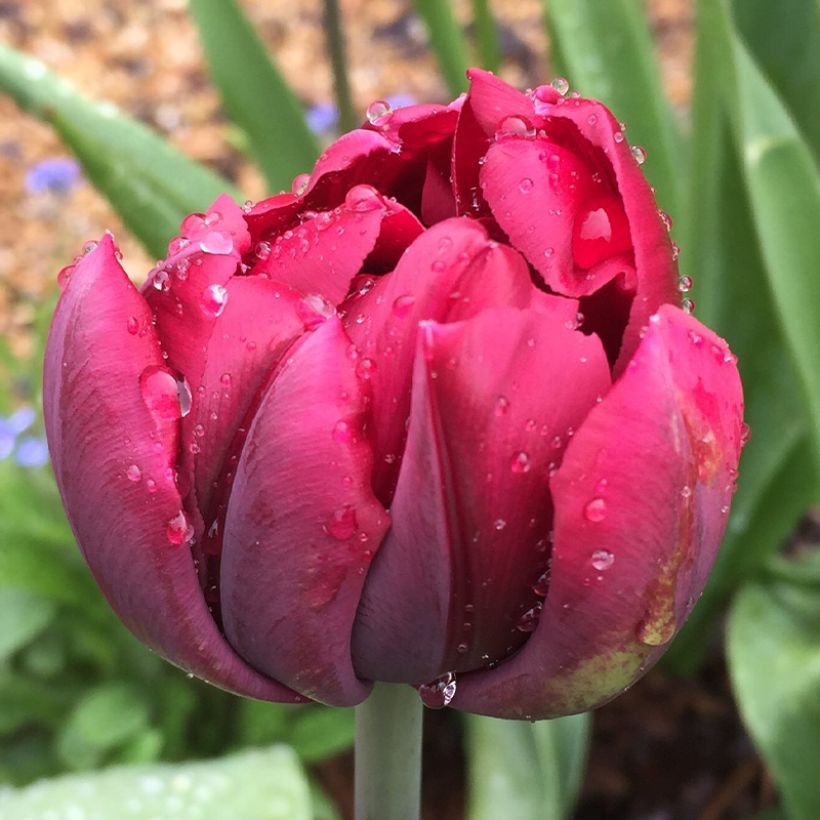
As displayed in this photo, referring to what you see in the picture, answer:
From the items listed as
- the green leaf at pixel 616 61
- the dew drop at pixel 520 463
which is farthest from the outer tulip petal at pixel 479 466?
the green leaf at pixel 616 61

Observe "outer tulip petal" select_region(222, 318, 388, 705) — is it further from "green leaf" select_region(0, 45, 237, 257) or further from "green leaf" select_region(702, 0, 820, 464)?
"green leaf" select_region(0, 45, 237, 257)

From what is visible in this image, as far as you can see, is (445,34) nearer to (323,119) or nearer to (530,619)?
(323,119)

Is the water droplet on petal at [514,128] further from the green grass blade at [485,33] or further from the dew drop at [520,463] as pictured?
the green grass blade at [485,33]

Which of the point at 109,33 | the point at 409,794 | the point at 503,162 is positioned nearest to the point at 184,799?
the point at 409,794

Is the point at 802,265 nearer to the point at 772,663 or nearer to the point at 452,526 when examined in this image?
the point at 772,663

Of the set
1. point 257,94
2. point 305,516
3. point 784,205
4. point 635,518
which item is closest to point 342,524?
point 305,516

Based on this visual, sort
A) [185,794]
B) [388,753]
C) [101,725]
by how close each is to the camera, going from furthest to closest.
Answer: [101,725] → [185,794] → [388,753]
